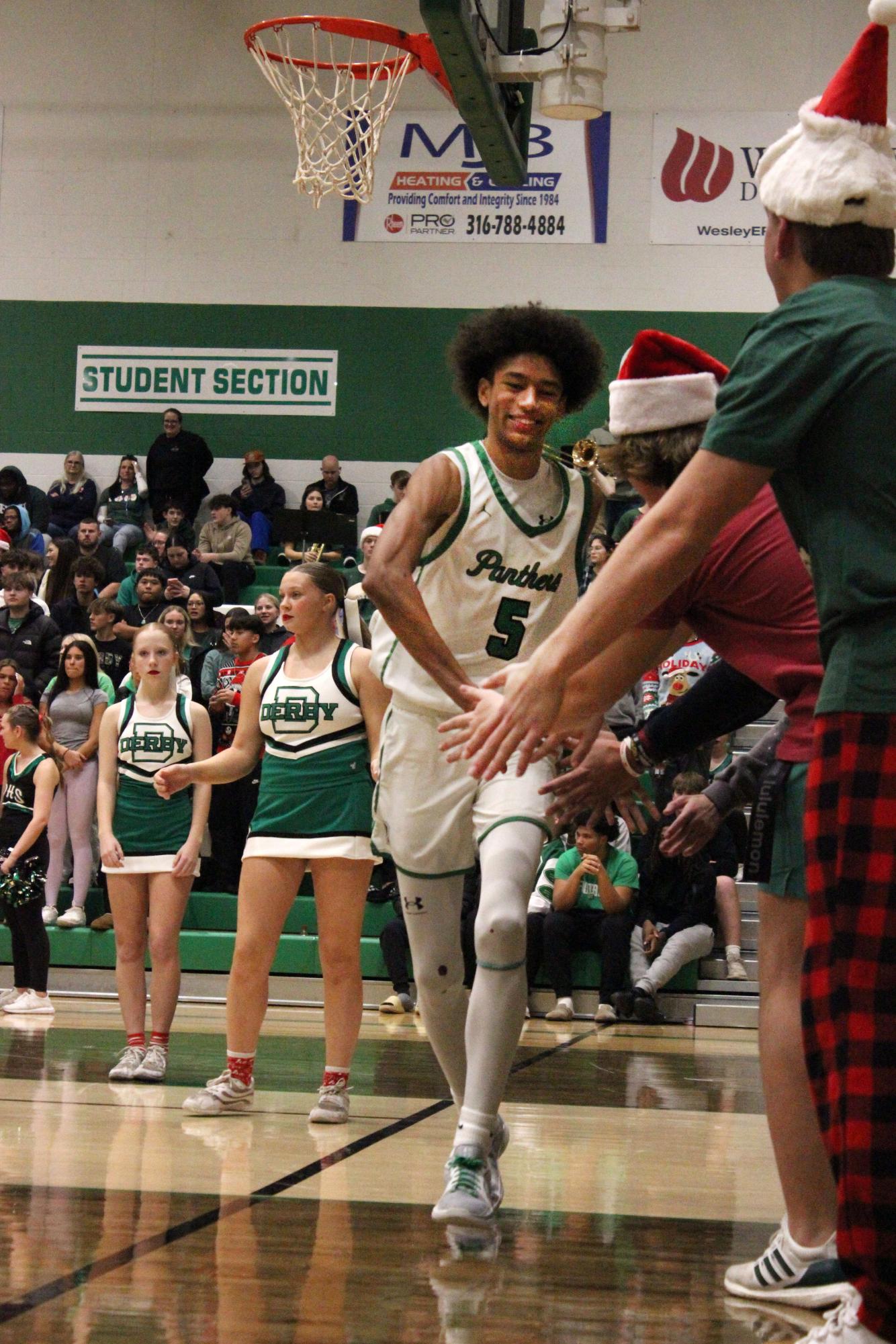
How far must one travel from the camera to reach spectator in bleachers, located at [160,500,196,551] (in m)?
17.0

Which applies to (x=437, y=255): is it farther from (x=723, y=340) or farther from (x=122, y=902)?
(x=122, y=902)

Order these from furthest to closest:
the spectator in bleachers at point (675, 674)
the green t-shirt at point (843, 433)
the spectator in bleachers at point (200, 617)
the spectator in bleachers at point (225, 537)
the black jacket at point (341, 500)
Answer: the black jacket at point (341, 500) < the spectator in bleachers at point (225, 537) < the spectator in bleachers at point (200, 617) < the spectator in bleachers at point (675, 674) < the green t-shirt at point (843, 433)

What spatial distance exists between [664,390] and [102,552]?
13.3 metres

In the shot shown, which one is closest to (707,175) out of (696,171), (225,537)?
(696,171)

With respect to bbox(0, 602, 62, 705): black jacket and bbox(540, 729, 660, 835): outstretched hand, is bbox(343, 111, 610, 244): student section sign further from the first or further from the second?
bbox(540, 729, 660, 835): outstretched hand

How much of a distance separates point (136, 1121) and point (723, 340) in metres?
14.3

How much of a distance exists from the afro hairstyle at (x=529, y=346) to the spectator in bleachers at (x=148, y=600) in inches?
394

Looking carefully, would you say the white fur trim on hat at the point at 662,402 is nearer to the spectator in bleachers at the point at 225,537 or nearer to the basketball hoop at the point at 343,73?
the basketball hoop at the point at 343,73

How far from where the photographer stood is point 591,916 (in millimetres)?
9812

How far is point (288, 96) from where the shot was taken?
43.9 feet

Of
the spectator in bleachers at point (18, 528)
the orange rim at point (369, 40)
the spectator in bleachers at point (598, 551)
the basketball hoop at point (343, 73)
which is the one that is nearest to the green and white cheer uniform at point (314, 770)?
the orange rim at point (369, 40)

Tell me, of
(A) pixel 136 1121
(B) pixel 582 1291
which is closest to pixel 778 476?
(B) pixel 582 1291

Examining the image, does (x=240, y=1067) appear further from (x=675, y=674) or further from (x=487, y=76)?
(x=675, y=674)

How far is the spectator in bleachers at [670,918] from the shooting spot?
9.42 metres
